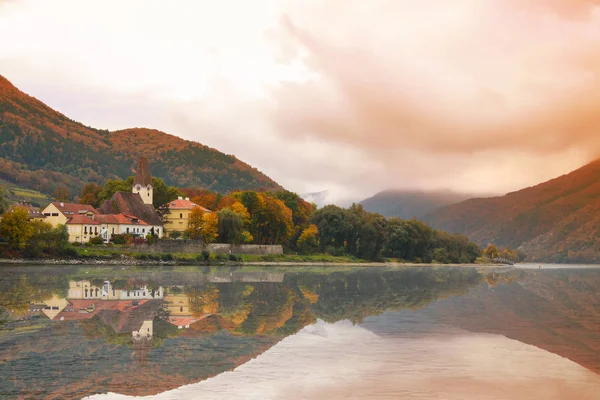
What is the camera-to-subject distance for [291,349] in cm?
2214

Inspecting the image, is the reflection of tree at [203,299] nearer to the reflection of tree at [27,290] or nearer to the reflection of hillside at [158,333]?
the reflection of hillside at [158,333]

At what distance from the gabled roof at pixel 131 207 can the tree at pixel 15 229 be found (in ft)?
92.4

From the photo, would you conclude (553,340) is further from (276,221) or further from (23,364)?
(276,221)

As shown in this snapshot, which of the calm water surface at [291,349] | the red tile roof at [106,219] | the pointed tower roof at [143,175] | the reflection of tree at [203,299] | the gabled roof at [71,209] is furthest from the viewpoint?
the pointed tower roof at [143,175]

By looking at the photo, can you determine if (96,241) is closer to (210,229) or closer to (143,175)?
(210,229)

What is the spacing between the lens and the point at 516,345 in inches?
921

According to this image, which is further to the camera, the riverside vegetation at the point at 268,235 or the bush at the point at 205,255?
the bush at the point at 205,255

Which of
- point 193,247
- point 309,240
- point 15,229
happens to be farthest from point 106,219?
point 309,240

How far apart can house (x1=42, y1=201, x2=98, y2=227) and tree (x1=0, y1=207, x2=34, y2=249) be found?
19.6 meters

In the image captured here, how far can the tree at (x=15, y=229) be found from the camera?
81.3m

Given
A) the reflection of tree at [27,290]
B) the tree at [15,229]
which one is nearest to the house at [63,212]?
the tree at [15,229]

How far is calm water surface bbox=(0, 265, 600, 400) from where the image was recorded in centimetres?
1628

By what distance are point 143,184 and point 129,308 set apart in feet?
312

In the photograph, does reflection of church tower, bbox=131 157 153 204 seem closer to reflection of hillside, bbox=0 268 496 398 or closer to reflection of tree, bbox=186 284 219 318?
reflection of tree, bbox=186 284 219 318
